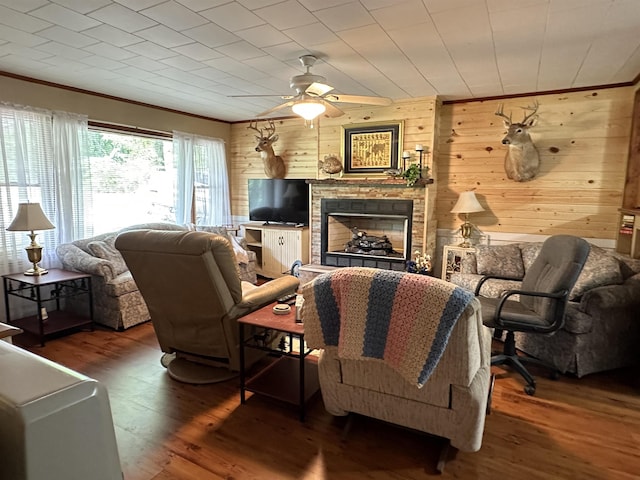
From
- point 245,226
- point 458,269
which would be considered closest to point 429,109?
→ point 458,269

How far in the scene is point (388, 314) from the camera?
1.83 m

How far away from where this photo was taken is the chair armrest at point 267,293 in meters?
2.81

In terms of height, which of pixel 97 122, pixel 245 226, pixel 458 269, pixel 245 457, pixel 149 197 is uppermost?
pixel 97 122

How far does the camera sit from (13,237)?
3.98 meters

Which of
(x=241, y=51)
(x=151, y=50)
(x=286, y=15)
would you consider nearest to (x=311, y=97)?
(x=241, y=51)

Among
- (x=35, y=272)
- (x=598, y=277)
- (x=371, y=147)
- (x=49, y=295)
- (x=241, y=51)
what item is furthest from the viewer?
(x=371, y=147)

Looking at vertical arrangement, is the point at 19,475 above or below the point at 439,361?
above

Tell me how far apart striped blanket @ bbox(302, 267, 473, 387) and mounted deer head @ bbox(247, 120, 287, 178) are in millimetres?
4283

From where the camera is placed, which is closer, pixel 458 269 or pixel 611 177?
pixel 611 177

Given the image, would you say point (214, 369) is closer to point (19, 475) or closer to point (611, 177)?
point (19, 475)

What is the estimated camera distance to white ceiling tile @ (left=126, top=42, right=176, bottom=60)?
304cm

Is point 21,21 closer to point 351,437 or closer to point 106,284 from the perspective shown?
point 106,284

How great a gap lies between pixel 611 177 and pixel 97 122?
6.00m

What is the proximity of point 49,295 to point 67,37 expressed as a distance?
2.76 meters
